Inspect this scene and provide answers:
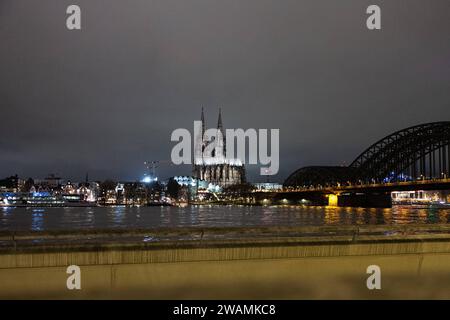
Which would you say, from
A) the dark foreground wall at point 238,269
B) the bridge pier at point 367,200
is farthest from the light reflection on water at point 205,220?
the bridge pier at point 367,200

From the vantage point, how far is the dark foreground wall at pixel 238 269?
10.2 meters

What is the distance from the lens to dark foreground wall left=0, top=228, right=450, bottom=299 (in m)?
10.2

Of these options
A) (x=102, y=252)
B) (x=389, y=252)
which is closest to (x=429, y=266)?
(x=389, y=252)

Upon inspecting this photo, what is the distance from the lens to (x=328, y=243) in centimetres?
1188

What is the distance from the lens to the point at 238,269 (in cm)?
1101

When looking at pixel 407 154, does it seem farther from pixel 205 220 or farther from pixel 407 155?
pixel 205 220

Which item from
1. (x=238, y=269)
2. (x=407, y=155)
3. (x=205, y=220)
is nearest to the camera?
(x=238, y=269)

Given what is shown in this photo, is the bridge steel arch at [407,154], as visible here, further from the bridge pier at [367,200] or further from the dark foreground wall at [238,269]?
the dark foreground wall at [238,269]

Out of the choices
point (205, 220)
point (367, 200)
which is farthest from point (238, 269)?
point (367, 200)

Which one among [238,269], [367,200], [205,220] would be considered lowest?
[205,220]

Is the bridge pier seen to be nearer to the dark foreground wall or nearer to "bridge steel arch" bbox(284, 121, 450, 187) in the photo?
"bridge steel arch" bbox(284, 121, 450, 187)

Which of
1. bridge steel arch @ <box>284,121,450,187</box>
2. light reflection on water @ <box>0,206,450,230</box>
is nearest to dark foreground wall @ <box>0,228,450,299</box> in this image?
light reflection on water @ <box>0,206,450,230</box>

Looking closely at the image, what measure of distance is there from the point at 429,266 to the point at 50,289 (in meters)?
8.28
